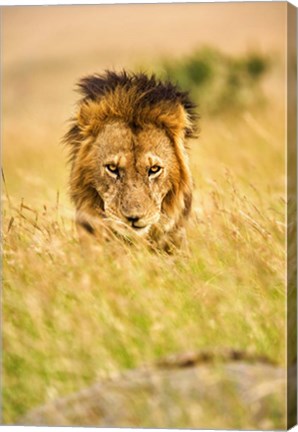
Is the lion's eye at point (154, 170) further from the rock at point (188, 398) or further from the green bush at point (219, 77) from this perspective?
the rock at point (188, 398)

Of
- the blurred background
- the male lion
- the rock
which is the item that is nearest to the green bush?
the blurred background

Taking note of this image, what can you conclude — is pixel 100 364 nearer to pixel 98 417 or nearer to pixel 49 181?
pixel 98 417

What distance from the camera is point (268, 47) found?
35.6 ft

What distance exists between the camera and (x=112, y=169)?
36.7ft

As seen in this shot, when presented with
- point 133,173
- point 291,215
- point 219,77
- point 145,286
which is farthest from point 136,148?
point 219,77

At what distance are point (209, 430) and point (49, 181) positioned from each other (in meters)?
2.08

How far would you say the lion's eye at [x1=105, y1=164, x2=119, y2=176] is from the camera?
36.6 feet

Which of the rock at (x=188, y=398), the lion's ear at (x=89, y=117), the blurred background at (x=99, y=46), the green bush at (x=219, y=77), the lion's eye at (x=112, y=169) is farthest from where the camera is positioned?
the green bush at (x=219, y=77)

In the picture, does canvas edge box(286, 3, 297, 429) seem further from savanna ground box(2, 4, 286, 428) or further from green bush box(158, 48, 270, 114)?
green bush box(158, 48, 270, 114)

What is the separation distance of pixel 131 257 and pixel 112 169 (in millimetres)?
539

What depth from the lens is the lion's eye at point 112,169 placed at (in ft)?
36.6

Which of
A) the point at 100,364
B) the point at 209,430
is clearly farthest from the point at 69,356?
the point at 209,430

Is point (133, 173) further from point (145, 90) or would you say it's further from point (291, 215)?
point (291, 215)

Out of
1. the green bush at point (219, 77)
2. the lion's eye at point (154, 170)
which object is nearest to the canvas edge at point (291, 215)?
the green bush at point (219, 77)
